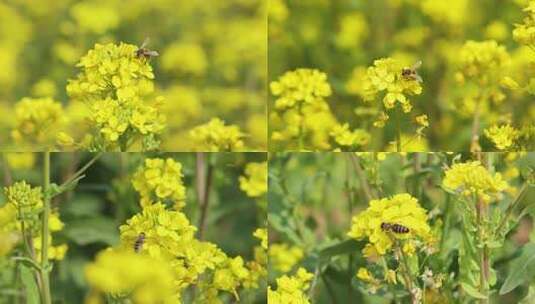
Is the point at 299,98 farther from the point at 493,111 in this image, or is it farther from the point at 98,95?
the point at 493,111

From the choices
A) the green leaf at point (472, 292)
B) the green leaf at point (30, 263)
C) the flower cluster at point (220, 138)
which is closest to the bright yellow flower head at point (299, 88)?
the flower cluster at point (220, 138)

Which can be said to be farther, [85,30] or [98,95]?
[85,30]

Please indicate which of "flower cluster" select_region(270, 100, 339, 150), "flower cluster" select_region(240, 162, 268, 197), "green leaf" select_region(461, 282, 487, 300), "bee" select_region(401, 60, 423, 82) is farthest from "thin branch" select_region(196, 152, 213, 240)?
"green leaf" select_region(461, 282, 487, 300)

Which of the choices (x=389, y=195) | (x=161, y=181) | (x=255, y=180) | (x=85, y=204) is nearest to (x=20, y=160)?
(x=85, y=204)

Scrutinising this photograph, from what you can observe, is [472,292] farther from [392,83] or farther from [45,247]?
[45,247]

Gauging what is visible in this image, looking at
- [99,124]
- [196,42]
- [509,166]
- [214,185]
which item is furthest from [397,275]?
[196,42]

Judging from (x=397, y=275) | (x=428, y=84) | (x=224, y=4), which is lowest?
(x=397, y=275)
